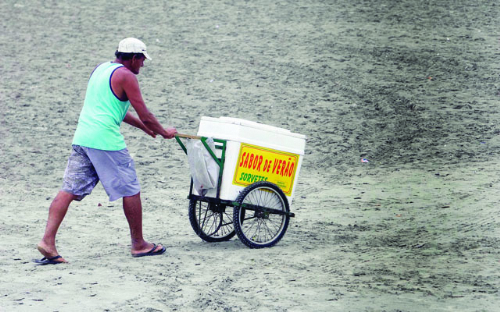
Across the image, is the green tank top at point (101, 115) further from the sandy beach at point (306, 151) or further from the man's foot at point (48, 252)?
the sandy beach at point (306, 151)

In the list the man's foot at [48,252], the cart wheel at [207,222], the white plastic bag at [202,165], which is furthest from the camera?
the cart wheel at [207,222]

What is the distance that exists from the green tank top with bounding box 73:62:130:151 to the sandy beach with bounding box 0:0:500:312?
0.93 m

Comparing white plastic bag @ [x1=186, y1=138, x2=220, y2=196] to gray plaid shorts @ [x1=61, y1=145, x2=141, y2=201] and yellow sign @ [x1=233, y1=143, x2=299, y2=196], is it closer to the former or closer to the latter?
yellow sign @ [x1=233, y1=143, x2=299, y2=196]

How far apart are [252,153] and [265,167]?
0.62ft

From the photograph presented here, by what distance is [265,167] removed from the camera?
20.2ft

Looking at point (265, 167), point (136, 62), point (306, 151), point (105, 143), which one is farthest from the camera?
point (306, 151)

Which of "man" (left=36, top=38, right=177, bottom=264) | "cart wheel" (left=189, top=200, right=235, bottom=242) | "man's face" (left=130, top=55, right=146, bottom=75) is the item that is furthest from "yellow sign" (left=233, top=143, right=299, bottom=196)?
"man's face" (left=130, top=55, right=146, bottom=75)

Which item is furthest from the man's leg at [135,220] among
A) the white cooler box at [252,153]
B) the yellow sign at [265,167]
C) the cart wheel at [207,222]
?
the yellow sign at [265,167]

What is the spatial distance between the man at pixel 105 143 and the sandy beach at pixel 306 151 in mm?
451

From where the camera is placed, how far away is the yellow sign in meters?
6.02

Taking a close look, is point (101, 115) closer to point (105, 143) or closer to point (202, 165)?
point (105, 143)

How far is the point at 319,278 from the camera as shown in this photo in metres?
5.20

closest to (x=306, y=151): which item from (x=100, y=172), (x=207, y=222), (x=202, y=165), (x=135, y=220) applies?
(x=207, y=222)

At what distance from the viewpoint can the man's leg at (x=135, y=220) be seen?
5.65 m
